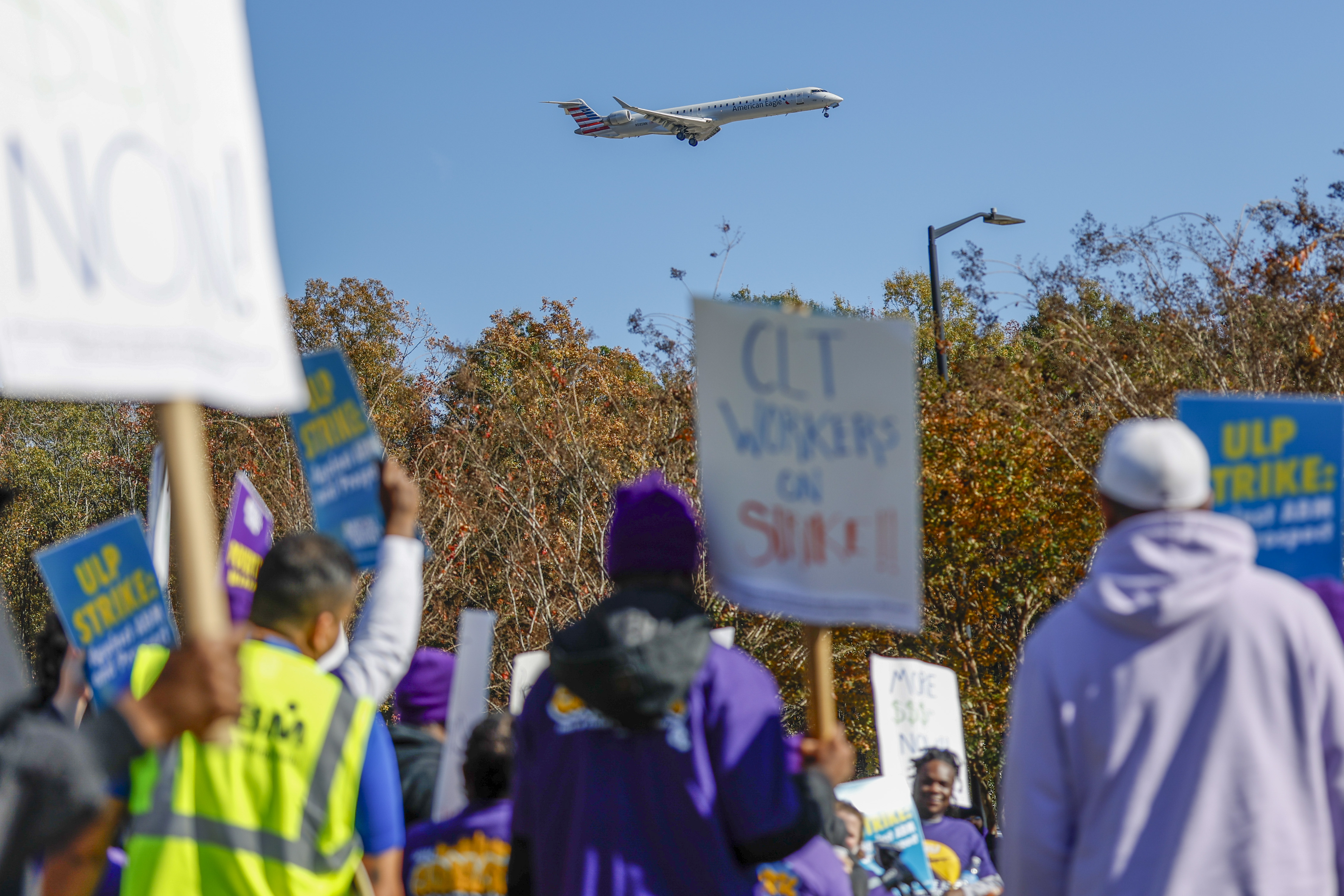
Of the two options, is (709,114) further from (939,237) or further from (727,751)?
(727,751)

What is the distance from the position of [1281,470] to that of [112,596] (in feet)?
11.1

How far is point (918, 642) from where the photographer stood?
14008 millimetres

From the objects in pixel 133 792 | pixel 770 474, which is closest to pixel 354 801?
pixel 133 792

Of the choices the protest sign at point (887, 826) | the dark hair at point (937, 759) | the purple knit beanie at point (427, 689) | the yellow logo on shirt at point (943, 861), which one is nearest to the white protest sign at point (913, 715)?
the dark hair at point (937, 759)

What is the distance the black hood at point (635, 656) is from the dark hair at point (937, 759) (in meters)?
3.36

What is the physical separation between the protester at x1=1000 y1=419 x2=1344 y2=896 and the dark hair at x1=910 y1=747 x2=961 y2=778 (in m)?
3.31

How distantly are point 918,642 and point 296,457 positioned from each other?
887 centimetres

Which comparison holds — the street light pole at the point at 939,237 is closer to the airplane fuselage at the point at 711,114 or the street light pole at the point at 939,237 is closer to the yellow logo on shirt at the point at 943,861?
the yellow logo on shirt at the point at 943,861

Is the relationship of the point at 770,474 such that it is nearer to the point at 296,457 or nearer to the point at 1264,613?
the point at 1264,613

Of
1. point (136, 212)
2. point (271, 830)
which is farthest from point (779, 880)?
point (136, 212)

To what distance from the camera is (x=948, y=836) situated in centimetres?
538

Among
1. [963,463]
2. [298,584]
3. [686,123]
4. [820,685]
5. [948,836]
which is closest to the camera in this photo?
[820,685]

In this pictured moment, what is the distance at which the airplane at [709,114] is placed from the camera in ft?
168

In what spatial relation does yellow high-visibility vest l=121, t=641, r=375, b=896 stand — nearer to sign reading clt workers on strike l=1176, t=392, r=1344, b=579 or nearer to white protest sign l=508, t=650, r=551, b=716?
white protest sign l=508, t=650, r=551, b=716
